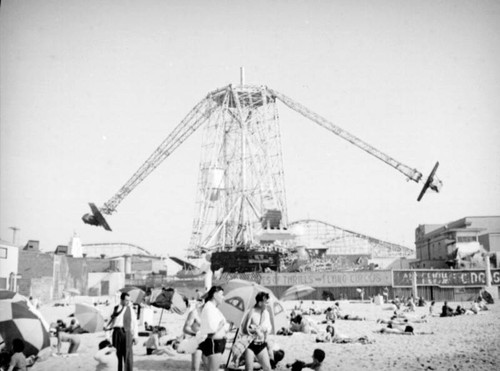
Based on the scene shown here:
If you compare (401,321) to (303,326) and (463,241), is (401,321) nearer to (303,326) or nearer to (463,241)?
(303,326)

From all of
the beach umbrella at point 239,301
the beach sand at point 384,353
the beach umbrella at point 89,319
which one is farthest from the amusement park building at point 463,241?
the beach umbrella at point 239,301

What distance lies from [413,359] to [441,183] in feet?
140

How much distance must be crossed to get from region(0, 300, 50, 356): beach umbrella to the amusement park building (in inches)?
1925

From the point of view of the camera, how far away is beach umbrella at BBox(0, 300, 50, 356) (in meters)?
9.57

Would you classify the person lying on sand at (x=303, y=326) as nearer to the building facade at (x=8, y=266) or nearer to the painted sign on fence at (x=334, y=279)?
the painted sign on fence at (x=334, y=279)

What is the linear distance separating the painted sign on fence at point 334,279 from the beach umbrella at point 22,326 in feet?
98.6

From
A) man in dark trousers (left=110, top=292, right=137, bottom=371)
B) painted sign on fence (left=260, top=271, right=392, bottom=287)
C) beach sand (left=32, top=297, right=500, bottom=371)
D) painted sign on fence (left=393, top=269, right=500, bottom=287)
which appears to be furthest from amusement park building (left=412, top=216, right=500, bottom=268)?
man in dark trousers (left=110, top=292, right=137, bottom=371)

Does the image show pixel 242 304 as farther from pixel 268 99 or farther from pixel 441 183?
pixel 268 99

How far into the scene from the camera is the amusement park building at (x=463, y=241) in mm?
56844

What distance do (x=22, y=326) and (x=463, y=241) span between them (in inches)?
2245

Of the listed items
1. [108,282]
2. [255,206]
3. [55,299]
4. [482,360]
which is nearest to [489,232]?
[255,206]

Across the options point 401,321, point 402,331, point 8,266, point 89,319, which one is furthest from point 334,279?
point 89,319

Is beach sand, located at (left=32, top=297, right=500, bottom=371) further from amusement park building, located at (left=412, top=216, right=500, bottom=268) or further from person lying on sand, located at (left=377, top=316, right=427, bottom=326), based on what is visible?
amusement park building, located at (left=412, top=216, right=500, bottom=268)

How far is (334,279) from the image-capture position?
3872cm
